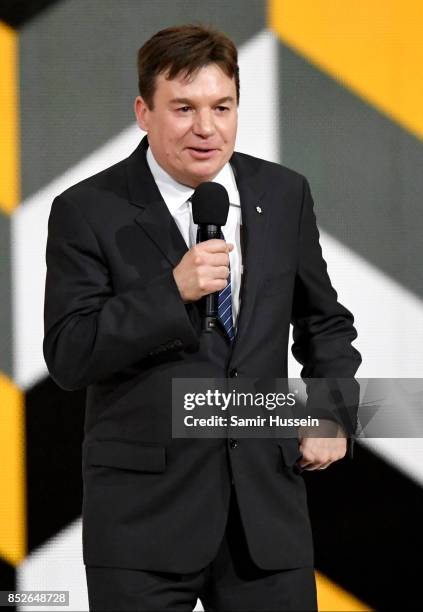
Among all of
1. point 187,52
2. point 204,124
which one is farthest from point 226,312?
point 187,52

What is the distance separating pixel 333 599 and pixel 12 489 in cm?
106

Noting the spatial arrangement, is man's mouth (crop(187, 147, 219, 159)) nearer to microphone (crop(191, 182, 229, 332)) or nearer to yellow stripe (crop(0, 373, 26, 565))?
microphone (crop(191, 182, 229, 332))

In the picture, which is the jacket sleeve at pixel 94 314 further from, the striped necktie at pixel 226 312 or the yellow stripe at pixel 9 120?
the yellow stripe at pixel 9 120

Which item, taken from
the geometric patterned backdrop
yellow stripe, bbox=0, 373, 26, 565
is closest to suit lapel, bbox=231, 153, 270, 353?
the geometric patterned backdrop

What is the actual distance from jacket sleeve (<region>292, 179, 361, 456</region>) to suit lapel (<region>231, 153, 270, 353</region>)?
0.38ft

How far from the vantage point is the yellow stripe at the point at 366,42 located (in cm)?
302

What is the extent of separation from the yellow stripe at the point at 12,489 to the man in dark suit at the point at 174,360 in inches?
46.5

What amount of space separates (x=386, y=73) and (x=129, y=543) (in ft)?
5.94

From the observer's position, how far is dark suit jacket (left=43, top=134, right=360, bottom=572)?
1800 millimetres

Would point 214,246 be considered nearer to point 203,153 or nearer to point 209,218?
point 209,218

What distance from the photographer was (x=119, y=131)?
9.89 feet

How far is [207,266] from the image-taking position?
171 cm

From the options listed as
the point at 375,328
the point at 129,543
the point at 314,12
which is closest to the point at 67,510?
the point at 375,328

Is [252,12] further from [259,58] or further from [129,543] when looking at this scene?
[129,543]
